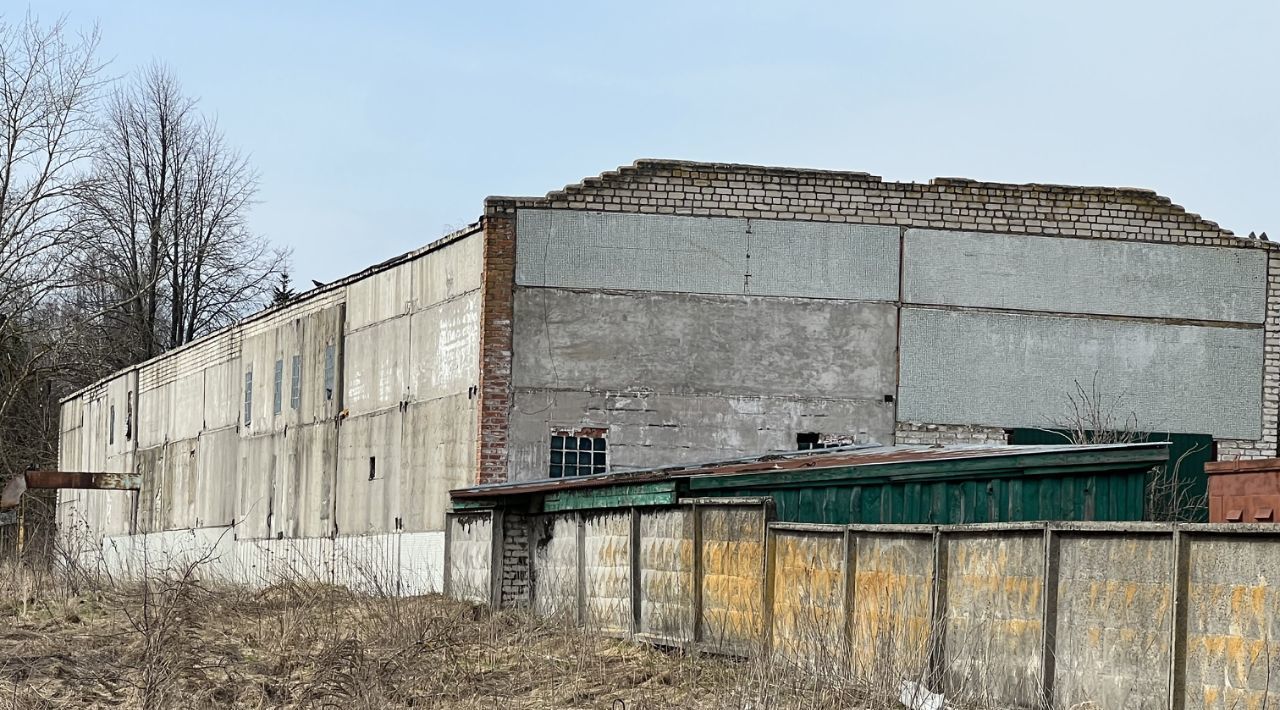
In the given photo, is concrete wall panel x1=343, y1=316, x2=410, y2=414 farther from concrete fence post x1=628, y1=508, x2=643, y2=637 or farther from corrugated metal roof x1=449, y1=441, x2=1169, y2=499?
concrete fence post x1=628, y1=508, x2=643, y2=637

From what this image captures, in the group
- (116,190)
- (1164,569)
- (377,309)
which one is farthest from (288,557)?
(116,190)

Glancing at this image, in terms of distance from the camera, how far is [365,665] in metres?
13.4

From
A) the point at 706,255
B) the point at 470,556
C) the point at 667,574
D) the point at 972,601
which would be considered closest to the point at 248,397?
the point at 706,255

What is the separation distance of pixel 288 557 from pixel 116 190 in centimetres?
2803

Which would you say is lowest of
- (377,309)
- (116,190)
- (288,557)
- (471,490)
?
(288,557)

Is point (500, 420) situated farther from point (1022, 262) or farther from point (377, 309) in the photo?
point (1022, 262)

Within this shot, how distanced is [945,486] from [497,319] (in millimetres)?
9840

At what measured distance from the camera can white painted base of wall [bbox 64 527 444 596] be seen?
78.7ft

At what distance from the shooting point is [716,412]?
24.6m

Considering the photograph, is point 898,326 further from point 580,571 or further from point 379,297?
point 580,571

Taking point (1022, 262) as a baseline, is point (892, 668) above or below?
below

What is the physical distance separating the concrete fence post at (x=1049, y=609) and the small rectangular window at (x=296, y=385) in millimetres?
22585

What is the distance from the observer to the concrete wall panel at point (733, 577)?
1383 cm

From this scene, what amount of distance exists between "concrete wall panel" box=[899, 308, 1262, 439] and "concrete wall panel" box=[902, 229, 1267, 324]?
26 cm
